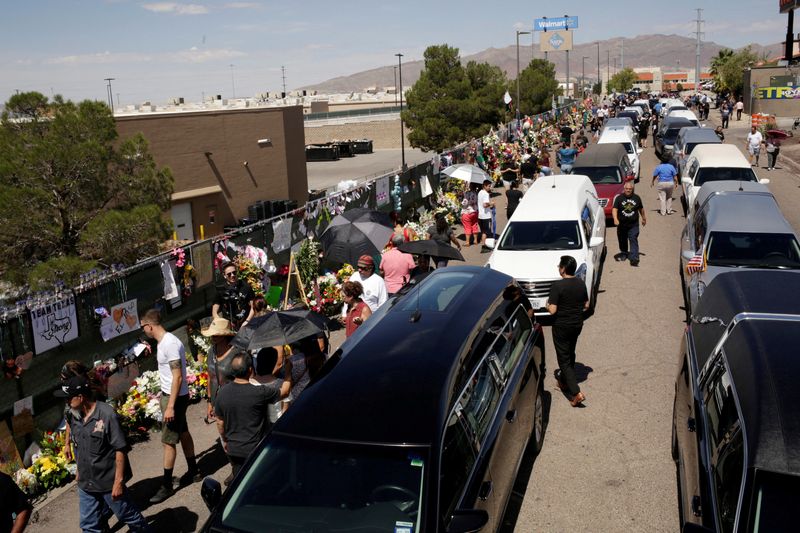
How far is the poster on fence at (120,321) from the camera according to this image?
30.6 ft

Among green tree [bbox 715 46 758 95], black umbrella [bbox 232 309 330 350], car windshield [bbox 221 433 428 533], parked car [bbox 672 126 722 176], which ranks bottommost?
car windshield [bbox 221 433 428 533]

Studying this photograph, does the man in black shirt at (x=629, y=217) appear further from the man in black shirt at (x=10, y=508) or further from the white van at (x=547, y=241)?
the man in black shirt at (x=10, y=508)

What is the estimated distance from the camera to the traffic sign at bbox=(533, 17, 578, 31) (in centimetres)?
10054

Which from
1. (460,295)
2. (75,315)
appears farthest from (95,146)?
(460,295)

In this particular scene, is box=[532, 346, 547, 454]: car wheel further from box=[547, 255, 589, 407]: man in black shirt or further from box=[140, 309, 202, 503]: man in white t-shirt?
box=[140, 309, 202, 503]: man in white t-shirt

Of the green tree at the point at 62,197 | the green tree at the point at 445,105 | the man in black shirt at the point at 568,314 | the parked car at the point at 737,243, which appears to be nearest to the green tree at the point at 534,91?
the green tree at the point at 445,105

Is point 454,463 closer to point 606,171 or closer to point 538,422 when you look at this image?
point 538,422

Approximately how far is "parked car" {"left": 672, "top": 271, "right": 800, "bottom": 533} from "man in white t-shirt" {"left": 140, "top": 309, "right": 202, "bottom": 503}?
475 centimetres

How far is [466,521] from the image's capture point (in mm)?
4441

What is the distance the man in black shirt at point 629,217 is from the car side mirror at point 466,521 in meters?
11.6

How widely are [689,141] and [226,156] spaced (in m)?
22.5

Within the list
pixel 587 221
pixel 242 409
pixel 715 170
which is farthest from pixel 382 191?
pixel 242 409

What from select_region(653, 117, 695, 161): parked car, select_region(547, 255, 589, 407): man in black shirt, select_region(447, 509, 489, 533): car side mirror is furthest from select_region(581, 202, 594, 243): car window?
select_region(653, 117, 695, 161): parked car

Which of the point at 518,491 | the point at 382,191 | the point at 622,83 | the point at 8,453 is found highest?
the point at 622,83
